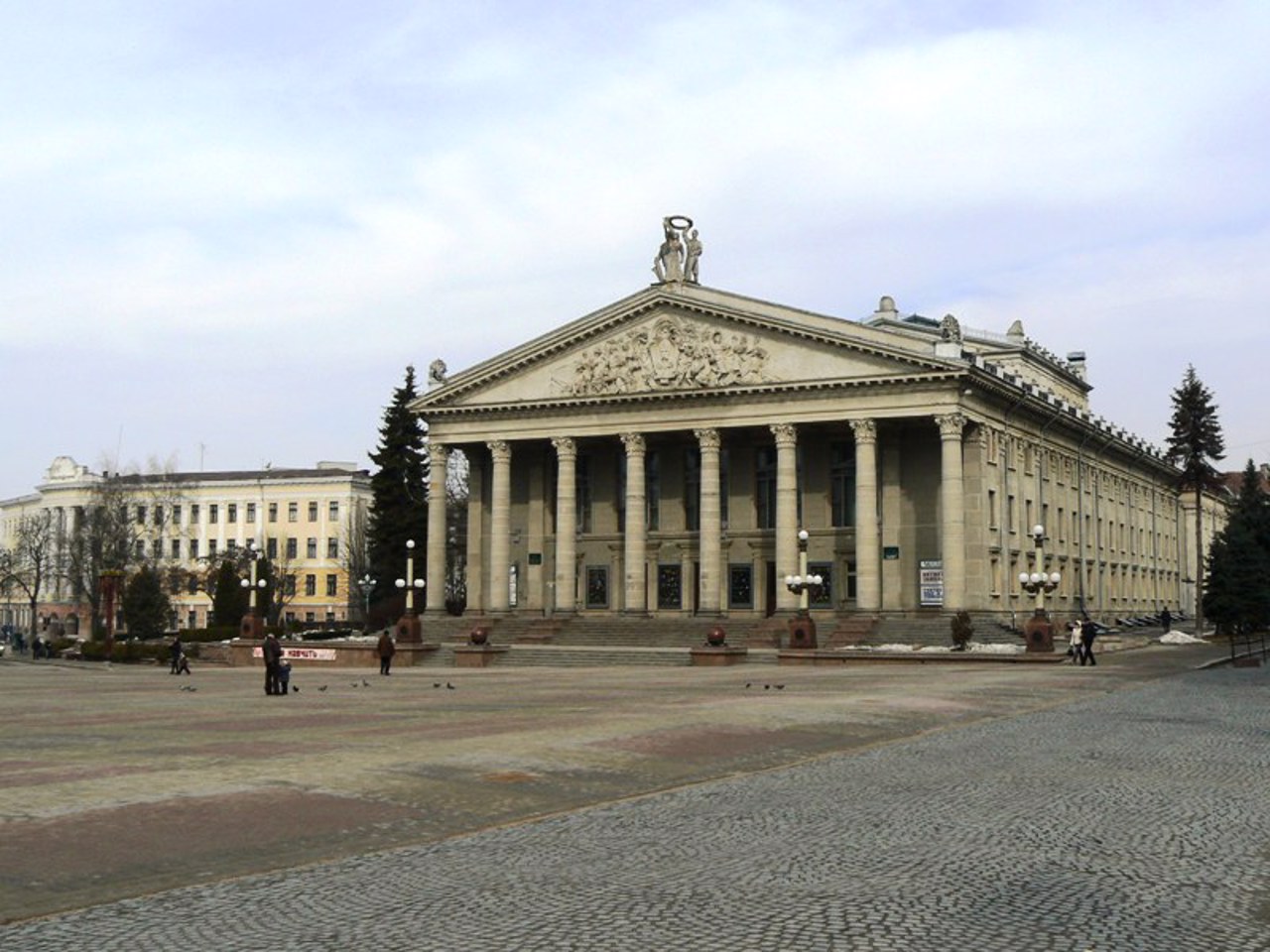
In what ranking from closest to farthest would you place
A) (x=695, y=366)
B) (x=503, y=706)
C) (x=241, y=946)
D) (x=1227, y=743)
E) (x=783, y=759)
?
(x=241, y=946) < (x=783, y=759) < (x=1227, y=743) < (x=503, y=706) < (x=695, y=366)

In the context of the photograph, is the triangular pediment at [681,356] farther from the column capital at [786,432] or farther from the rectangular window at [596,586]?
the rectangular window at [596,586]

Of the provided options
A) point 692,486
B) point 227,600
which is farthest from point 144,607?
point 692,486

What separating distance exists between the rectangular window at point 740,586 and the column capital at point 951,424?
1328 centimetres

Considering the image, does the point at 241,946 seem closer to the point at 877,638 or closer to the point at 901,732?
the point at 901,732

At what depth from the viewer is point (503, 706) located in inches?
1082

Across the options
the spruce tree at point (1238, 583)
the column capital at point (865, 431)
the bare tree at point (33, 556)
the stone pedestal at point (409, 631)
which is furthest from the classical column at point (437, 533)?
the spruce tree at point (1238, 583)

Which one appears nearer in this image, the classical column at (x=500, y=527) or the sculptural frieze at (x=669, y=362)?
the sculptural frieze at (x=669, y=362)

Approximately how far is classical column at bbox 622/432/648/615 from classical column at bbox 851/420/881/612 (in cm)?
1116

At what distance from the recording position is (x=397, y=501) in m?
83.2

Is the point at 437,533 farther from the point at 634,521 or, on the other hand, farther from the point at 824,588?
the point at 824,588

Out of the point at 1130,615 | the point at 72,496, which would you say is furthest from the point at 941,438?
the point at 72,496

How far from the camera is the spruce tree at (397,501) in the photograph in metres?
82.6

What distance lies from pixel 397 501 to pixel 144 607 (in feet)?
55.3

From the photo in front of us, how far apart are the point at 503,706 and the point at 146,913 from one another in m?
18.6
